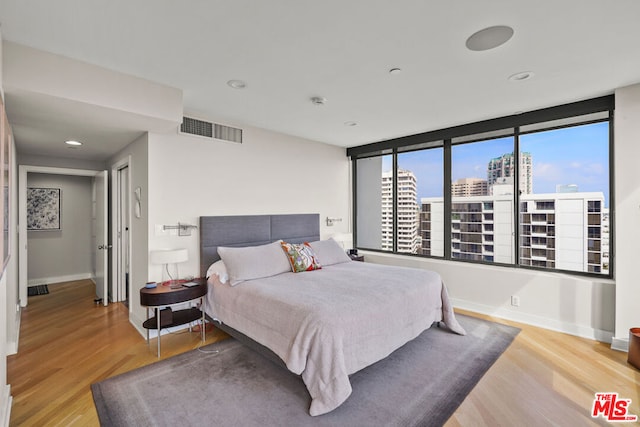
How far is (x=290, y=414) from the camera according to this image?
6.91ft

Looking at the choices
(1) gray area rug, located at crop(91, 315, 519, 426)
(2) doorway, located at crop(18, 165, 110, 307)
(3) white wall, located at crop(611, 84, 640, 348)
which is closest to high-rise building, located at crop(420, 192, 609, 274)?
(3) white wall, located at crop(611, 84, 640, 348)

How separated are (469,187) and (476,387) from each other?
2760mm

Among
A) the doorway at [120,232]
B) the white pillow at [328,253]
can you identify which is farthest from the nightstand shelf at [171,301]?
the doorway at [120,232]

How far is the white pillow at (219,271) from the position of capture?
3291 mm

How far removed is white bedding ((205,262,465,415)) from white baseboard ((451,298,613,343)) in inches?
34.5

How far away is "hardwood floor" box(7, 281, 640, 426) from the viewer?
2.11 metres

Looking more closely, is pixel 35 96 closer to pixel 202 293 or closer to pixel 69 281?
pixel 202 293

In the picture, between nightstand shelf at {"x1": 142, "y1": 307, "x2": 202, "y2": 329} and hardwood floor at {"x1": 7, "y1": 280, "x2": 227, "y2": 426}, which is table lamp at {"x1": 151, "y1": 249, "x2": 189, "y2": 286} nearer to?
nightstand shelf at {"x1": 142, "y1": 307, "x2": 202, "y2": 329}

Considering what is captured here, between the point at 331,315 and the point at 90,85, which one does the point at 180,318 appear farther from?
the point at 90,85

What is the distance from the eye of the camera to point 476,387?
2422 millimetres

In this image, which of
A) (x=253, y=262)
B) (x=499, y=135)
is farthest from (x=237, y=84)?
(x=499, y=135)

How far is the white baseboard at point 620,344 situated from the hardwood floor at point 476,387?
0.07 m

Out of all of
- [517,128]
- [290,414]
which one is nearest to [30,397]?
[290,414]

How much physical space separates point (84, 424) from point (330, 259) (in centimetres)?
284
